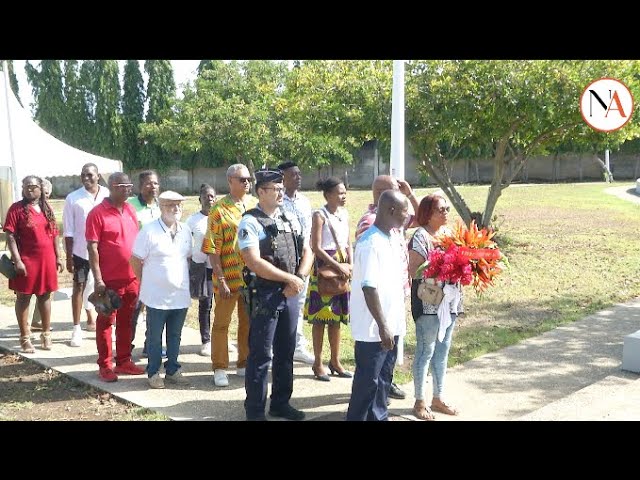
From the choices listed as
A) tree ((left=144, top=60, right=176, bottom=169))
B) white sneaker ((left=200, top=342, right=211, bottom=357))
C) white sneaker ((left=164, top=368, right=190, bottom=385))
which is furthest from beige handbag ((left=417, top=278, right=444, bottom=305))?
tree ((left=144, top=60, right=176, bottom=169))

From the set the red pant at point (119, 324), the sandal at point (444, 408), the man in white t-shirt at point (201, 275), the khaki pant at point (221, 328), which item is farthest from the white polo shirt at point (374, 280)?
the man in white t-shirt at point (201, 275)

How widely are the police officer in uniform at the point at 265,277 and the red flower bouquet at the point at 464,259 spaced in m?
0.96

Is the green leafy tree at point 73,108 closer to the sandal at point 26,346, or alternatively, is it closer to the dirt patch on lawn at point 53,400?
the sandal at point 26,346

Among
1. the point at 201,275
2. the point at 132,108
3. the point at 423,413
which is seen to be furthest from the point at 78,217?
the point at 132,108

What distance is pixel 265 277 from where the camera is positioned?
4531 millimetres

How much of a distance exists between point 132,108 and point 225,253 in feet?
124

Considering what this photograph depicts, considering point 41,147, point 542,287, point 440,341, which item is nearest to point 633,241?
point 542,287

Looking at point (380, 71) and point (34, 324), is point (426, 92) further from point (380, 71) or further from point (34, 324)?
point (34, 324)

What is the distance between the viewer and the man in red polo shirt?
5.52 metres

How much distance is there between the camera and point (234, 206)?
216 inches

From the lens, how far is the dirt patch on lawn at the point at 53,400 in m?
5.02

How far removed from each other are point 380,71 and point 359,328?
30.3 ft

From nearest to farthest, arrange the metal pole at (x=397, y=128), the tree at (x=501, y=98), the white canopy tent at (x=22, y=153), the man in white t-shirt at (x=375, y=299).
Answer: the man in white t-shirt at (x=375, y=299) < the metal pole at (x=397, y=128) < the tree at (x=501, y=98) < the white canopy tent at (x=22, y=153)

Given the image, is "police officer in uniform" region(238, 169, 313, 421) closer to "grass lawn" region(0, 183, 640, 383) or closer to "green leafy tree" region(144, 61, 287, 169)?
"grass lawn" region(0, 183, 640, 383)
